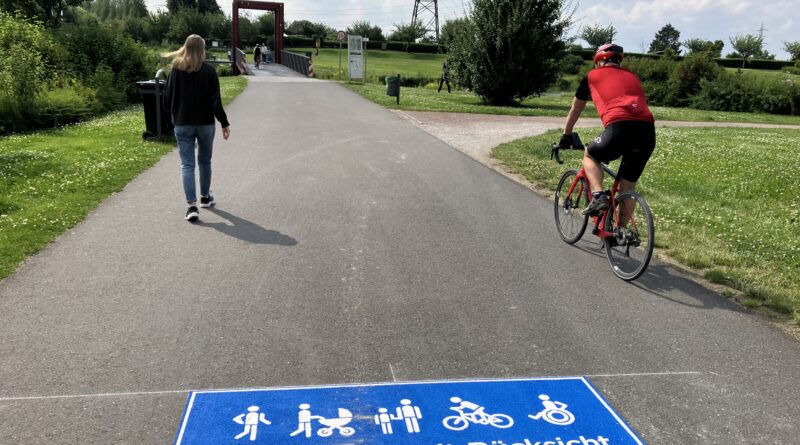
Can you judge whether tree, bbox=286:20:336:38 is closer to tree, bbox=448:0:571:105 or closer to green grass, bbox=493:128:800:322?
tree, bbox=448:0:571:105


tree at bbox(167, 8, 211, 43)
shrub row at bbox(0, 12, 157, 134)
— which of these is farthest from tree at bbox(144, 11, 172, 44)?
shrub row at bbox(0, 12, 157, 134)

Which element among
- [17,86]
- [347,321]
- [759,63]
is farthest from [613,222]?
[759,63]

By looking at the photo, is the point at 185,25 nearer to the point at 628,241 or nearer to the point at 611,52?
the point at 611,52

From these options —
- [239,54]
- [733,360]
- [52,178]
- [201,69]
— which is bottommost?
[733,360]

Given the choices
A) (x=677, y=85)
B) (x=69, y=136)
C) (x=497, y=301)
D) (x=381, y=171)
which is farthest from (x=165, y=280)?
(x=677, y=85)

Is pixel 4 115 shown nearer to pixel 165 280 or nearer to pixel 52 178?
pixel 52 178

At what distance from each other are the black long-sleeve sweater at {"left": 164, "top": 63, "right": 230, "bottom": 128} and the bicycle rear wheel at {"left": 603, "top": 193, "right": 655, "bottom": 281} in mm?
4379

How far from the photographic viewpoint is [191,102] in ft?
22.3

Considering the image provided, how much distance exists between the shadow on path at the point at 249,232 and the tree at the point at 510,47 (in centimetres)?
1922

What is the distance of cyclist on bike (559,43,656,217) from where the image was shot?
534cm

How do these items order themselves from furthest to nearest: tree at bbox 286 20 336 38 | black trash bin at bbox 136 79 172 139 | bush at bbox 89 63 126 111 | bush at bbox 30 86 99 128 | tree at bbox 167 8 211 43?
1. tree at bbox 286 20 336 38
2. tree at bbox 167 8 211 43
3. bush at bbox 89 63 126 111
4. bush at bbox 30 86 99 128
5. black trash bin at bbox 136 79 172 139

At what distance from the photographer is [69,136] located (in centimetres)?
1270

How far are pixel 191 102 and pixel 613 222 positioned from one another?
15.0ft

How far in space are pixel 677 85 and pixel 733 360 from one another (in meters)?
34.9
